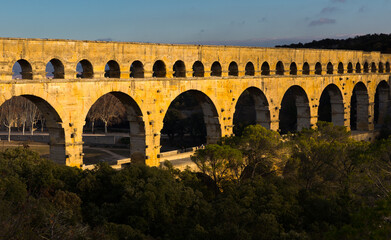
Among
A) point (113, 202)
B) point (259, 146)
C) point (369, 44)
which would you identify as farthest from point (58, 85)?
point (369, 44)

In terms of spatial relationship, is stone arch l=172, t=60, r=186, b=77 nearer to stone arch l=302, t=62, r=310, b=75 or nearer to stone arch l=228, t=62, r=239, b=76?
stone arch l=228, t=62, r=239, b=76

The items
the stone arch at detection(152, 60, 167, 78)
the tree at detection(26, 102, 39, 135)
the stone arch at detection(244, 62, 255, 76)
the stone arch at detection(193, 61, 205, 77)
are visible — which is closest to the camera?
the stone arch at detection(152, 60, 167, 78)

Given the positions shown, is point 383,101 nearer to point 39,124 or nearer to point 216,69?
point 216,69

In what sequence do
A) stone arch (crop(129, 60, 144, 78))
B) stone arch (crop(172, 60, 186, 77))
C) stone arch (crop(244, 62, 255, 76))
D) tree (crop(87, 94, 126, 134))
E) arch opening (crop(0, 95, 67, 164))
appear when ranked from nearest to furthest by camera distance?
arch opening (crop(0, 95, 67, 164)), stone arch (crop(129, 60, 144, 78)), stone arch (crop(172, 60, 186, 77)), stone arch (crop(244, 62, 255, 76)), tree (crop(87, 94, 126, 134))

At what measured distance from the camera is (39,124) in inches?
3039

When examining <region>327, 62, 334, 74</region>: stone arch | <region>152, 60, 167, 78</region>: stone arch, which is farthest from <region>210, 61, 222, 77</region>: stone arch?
<region>327, 62, 334, 74</region>: stone arch

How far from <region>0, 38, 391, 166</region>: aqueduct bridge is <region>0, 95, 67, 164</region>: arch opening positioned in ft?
0.25

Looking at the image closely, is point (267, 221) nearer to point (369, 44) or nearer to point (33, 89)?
point (33, 89)

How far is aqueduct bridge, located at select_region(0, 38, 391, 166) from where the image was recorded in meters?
26.5

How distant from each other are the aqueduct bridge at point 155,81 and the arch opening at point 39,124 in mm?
75

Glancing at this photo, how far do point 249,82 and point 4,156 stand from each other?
18.8 meters

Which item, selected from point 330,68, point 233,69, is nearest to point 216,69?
point 233,69

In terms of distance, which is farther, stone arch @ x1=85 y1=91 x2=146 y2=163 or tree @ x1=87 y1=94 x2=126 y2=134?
tree @ x1=87 y1=94 x2=126 y2=134

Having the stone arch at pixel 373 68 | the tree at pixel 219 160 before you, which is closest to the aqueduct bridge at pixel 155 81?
the tree at pixel 219 160
